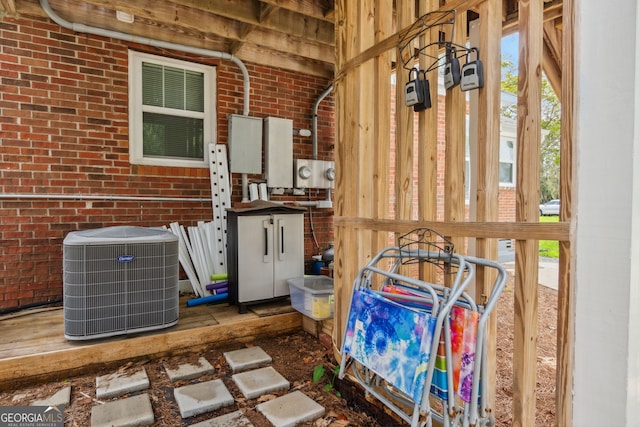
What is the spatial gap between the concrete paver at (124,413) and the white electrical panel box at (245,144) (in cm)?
275

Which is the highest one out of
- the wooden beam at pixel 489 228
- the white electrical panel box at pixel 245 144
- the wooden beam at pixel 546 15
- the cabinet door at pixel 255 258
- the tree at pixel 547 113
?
the tree at pixel 547 113

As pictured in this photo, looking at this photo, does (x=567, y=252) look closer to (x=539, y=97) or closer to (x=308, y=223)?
(x=539, y=97)

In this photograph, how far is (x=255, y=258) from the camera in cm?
359

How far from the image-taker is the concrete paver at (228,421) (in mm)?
2123

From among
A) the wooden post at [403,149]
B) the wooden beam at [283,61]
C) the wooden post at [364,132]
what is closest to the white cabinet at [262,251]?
the wooden post at [364,132]

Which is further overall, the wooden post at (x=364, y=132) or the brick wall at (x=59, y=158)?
the brick wall at (x=59, y=158)

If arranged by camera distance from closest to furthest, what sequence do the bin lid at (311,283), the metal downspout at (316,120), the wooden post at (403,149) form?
the wooden post at (403,149) → the bin lid at (311,283) → the metal downspout at (316,120)

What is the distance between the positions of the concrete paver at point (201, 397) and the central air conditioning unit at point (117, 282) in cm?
72

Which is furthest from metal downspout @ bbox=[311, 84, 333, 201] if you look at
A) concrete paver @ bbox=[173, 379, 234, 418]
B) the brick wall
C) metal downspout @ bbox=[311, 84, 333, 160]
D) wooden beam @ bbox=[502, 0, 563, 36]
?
concrete paver @ bbox=[173, 379, 234, 418]

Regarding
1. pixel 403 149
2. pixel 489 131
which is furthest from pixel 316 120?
pixel 489 131

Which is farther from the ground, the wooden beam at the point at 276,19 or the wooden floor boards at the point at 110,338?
the wooden beam at the point at 276,19

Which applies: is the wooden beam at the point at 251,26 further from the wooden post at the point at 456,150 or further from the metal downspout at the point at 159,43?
the wooden post at the point at 456,150

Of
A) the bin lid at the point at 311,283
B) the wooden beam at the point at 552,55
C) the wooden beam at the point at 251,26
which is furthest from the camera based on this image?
the wooden beam at the point at 251,26

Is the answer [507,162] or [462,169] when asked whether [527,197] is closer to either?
[462,169]
